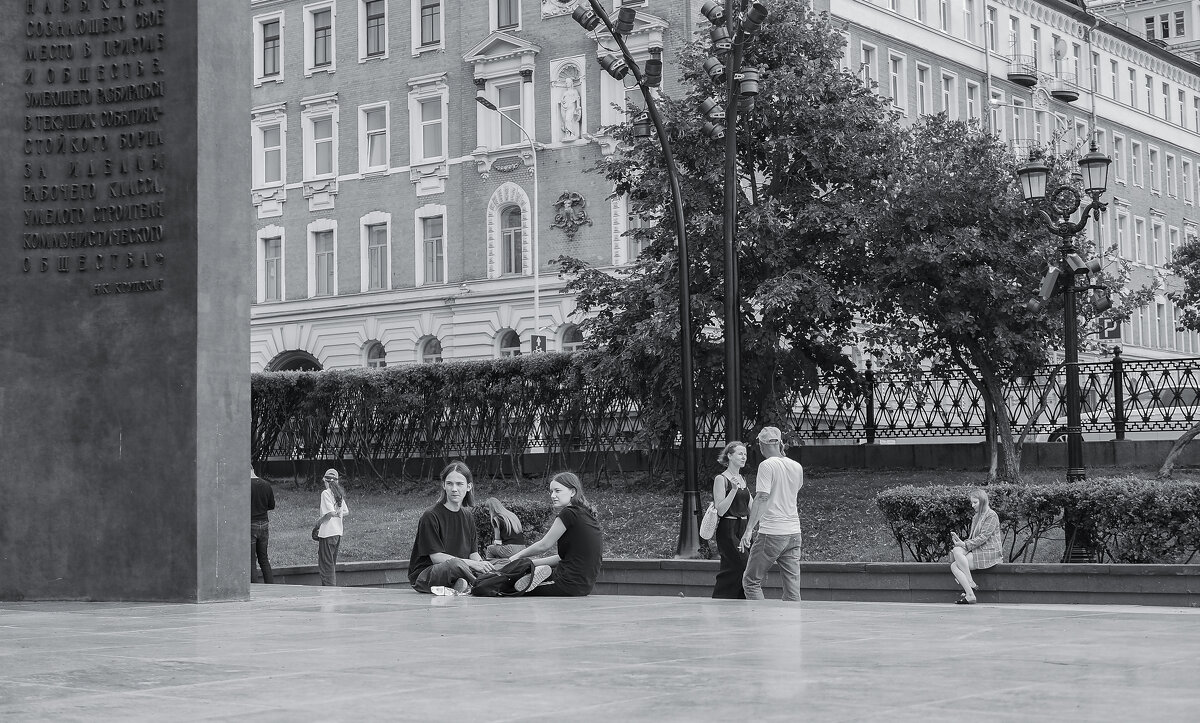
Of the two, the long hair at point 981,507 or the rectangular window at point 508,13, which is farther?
the rectangular window at point 508,13

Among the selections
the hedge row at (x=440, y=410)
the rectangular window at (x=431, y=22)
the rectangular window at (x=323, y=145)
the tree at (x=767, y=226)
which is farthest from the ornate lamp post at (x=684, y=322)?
the rectangular window at (x=323, y=145)

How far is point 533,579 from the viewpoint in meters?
13.9

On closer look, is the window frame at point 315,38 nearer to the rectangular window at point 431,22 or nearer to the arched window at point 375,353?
the rectangular window at point 431,22

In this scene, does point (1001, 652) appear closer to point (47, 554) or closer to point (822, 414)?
point (47, 554)

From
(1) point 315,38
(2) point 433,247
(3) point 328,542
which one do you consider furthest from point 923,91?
(3) point 328,542

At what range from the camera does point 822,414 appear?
31.5 m

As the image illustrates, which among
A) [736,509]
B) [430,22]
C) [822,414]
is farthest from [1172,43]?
[736,509]

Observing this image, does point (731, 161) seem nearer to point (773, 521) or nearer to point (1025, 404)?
point (773, 521)

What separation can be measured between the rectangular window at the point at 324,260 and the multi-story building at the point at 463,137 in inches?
2.7

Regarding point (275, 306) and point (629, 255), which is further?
point (275, 306)

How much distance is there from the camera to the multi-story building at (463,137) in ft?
159

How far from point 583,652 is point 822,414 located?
2339 centimetres

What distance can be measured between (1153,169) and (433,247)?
111 ft

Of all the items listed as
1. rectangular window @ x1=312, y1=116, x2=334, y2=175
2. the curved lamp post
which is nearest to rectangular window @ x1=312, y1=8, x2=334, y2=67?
rectangular window @ x1=312, y1=116, x2=334, y2=175
